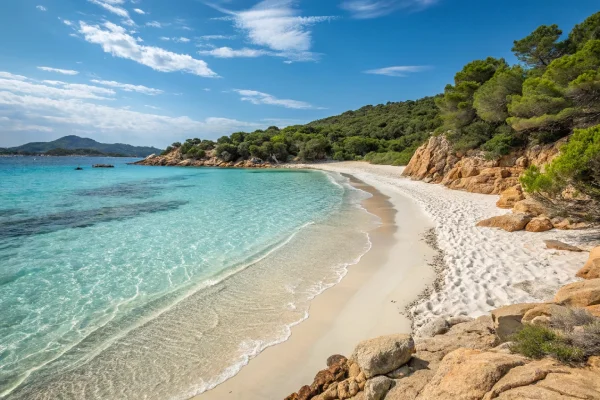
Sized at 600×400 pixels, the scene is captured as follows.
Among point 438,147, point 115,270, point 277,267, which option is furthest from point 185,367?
point 438,147

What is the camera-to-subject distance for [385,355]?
11.8 feet

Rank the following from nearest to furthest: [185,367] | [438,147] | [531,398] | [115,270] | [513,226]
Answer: [531,398], [185,367], [115,270], [513,226], [438,147]

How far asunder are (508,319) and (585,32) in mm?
31780

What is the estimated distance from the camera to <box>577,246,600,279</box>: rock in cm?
602

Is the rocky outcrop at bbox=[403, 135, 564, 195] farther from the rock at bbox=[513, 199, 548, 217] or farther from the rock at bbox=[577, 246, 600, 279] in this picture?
the rock at bbox=[577, 246, 600, 279]

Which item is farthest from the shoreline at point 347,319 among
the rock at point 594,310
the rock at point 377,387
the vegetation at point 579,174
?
the vegetation at point 579,174

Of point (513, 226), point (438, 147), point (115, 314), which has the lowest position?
point (115, 314)

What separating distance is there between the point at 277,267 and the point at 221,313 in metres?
2.66

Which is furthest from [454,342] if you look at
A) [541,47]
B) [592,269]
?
[541,47]

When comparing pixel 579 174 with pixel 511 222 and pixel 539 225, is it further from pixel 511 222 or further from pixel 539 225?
pixel 511 222

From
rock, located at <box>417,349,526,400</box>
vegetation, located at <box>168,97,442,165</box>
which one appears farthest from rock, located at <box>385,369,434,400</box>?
vegetation, located at <box>168,97,442,165</box>

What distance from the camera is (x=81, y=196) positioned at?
2316 centimetres

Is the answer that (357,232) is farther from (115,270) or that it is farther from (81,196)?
(81,196)

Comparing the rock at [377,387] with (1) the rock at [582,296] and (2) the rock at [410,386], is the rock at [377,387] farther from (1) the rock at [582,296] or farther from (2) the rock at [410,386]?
(1) the rock at [582,296]
